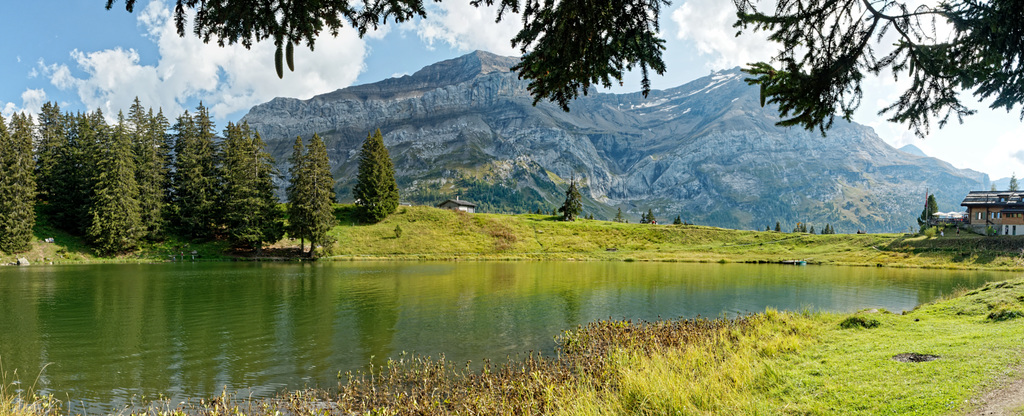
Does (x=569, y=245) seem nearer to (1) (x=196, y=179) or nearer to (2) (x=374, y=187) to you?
(2) (x=374, y=187)

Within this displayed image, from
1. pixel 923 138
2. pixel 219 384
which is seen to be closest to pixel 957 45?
pixel 923 138

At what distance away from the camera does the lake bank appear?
24.4 feet

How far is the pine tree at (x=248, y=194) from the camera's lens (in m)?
64.5

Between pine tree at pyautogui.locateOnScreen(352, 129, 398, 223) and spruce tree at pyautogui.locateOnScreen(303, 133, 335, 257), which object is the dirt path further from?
pine tree at pyautogui.locateOnScreen(352, 129, 398, 223)

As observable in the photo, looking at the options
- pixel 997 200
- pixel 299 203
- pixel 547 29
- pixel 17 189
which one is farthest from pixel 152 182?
pixel 997 200

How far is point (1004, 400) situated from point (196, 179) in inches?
3239

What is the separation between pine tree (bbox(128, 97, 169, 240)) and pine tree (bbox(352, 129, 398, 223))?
90.1 ft

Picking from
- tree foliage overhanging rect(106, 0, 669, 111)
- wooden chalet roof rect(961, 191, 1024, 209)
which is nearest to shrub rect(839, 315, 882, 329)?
tree foliage overhanging rect(106, 0, 669, 111)

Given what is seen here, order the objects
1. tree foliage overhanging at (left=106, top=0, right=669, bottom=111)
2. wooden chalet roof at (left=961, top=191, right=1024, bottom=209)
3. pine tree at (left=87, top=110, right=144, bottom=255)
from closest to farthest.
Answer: tree foliage overhanging at (left=106, top=0, right=669, bottom=111) < pine tree at (left=87, top=110, right=144, bottom=255) < wooden chalet roof at (left=961, top=191, right=1024, bottom=209)

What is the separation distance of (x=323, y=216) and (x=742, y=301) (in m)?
54.8

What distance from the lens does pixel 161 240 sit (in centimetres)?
6462

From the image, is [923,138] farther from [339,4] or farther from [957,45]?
[339,4]

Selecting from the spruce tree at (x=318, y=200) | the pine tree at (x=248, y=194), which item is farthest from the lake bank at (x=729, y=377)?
the pine tree at (x=248, y=194)

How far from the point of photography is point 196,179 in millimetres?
67875
